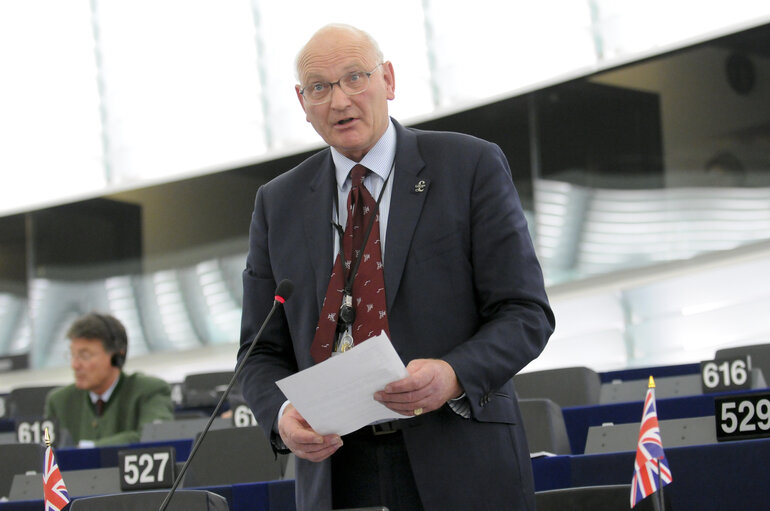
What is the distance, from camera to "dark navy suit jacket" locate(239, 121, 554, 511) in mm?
2057

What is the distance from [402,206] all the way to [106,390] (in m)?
4.73

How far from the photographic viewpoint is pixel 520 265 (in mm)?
2137

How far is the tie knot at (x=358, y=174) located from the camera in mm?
2281

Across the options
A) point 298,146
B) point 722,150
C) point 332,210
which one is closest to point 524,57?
point 722,150

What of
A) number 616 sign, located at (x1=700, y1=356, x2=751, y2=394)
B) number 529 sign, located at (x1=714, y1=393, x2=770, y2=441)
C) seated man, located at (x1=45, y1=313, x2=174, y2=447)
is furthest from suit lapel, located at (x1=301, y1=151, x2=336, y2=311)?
seated man, located at (x1=45, y1=313, x2=174, y2=447)

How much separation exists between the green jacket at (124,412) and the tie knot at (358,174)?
174 inches

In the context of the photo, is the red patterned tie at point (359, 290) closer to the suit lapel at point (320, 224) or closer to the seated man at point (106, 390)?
the suit lapel at point (320, 224)

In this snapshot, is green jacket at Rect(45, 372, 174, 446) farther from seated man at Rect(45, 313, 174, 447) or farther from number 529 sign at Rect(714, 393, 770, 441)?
number 529 sign at Rect(714, 393, 770, 441)

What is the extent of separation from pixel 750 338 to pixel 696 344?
0.44 meters

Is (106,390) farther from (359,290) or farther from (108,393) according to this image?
(359,290)

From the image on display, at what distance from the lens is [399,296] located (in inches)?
83.7

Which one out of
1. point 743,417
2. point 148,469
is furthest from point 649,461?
point 148,469

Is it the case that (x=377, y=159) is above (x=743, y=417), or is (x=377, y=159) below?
above

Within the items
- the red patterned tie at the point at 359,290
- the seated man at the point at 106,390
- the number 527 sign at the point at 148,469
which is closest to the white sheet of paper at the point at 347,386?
the red patterned tie at the point at 359,290
